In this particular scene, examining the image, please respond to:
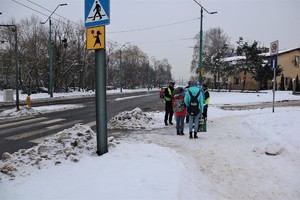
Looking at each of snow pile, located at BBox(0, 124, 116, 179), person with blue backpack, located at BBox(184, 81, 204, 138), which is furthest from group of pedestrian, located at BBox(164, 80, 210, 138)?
snow pile, located at BBox(0, 124, 116, 179)

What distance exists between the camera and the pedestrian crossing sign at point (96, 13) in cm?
Answer: 522

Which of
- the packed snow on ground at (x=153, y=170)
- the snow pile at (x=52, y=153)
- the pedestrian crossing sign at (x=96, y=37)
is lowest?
the packed snow on ground at (x=153, y=170)

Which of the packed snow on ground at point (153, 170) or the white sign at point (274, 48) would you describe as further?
the white sign at point (274, 48)

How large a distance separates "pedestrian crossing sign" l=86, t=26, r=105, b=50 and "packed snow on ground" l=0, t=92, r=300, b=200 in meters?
2.13

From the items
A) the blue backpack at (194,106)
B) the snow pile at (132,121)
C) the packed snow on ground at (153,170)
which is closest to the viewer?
the packed snow on ground at (153,170)

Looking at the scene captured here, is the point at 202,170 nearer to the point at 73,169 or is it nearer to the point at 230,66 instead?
Result: the point at 73,169

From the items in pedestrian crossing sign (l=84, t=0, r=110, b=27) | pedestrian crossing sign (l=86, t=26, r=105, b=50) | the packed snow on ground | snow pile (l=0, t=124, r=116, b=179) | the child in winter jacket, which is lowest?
the packed snow on ground

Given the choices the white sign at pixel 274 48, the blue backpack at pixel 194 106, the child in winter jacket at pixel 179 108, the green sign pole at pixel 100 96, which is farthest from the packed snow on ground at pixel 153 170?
the white sign at pixel 274 48

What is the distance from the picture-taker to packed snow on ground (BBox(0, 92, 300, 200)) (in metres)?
3.87

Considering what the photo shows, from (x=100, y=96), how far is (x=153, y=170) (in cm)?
193

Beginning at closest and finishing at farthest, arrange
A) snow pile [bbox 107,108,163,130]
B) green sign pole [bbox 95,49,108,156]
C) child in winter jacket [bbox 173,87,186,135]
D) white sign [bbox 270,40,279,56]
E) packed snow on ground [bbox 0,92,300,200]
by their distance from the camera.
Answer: packed snow on ground [bbox 0,92,300,200] → green sign pole [bbox 95,49,108,156] → child in winter jacket [bbox 173,87,186,135] → snow pile [bbox 107,108,163,130] → white sign [bbox 270,40,279,56]

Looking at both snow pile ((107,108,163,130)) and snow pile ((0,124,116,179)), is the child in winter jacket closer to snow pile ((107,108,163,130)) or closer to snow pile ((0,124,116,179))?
snow pile ((107,108,163,130))

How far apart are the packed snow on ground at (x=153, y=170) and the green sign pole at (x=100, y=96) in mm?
375

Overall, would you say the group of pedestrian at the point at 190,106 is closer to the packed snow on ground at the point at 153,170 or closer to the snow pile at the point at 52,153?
the packed snow on ground at the point at 153,170
